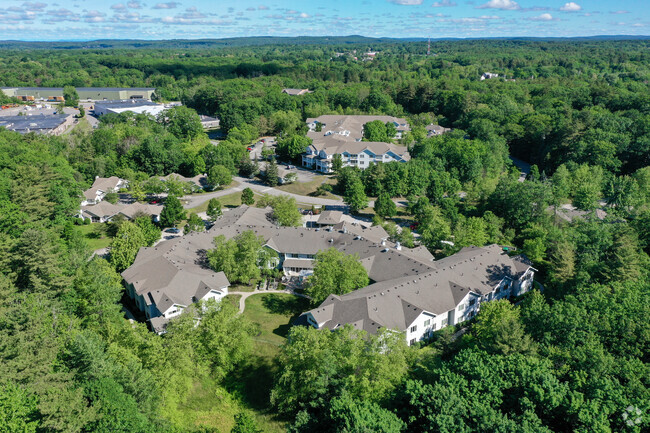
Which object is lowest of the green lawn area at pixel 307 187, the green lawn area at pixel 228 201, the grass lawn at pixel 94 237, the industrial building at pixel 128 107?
the green lawn area at pixel 307 187

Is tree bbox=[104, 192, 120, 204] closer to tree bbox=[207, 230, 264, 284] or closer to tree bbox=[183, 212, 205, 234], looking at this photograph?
tree bbox=[183, 212, 205, 234]

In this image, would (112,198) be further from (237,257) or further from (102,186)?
(237,257)

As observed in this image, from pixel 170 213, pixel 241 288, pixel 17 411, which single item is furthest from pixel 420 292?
pixel 170 213

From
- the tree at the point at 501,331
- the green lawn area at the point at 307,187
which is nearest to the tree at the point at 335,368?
the tree at the point at 501,331

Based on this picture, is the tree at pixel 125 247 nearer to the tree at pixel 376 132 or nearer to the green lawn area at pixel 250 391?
the green lawn area at pixel 250 391

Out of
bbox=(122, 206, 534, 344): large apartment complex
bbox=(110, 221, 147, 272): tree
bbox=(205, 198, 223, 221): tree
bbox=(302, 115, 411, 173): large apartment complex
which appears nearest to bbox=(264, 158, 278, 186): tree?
bbox=(302, 115, 411, 173): large apartment complex

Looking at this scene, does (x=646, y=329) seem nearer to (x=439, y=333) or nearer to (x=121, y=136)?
(x=439, y=333)
